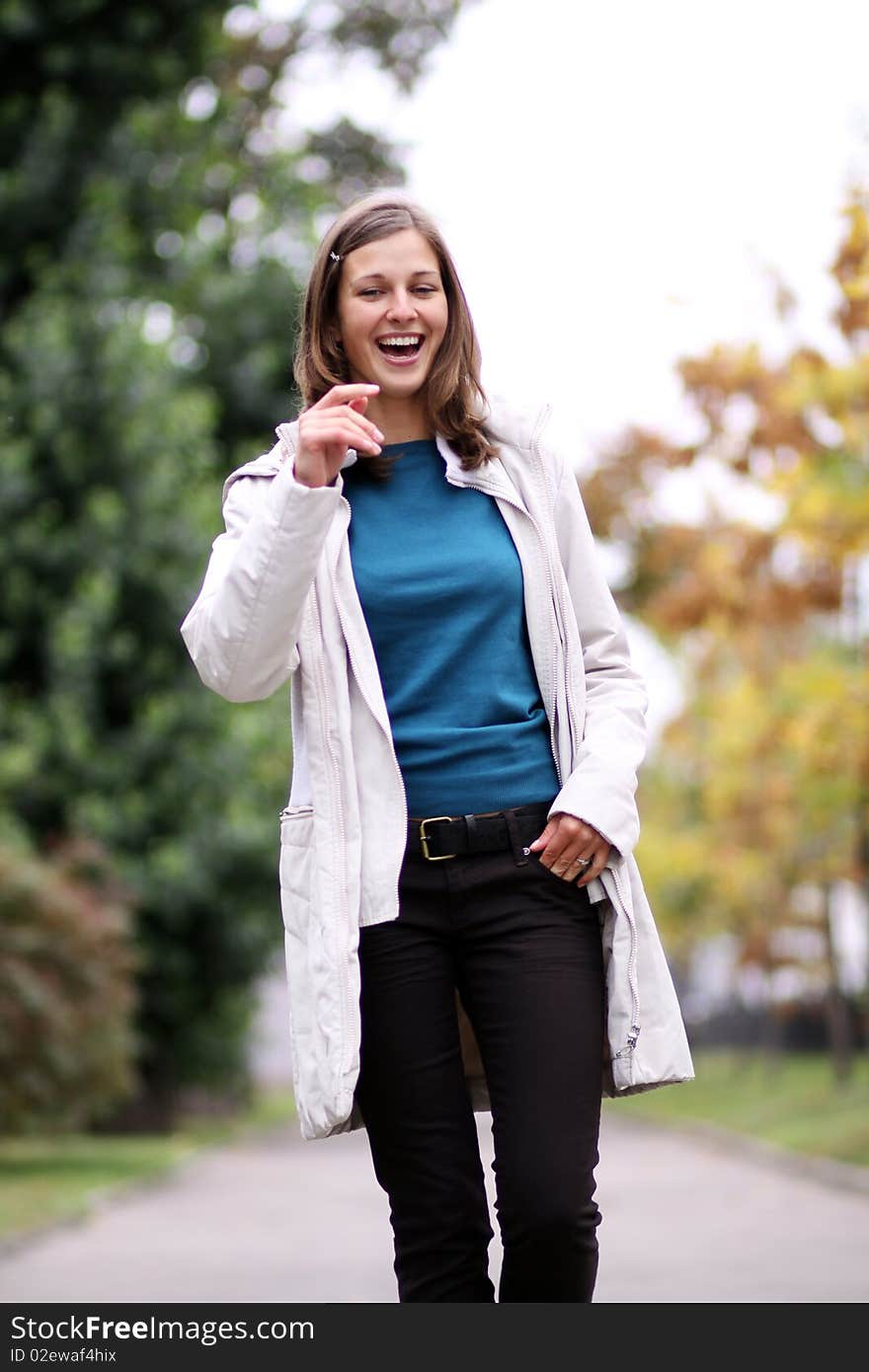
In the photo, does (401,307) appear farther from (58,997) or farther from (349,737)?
(58,997)

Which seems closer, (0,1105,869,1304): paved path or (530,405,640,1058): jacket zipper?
(530,405,640,1058): jacket zipper

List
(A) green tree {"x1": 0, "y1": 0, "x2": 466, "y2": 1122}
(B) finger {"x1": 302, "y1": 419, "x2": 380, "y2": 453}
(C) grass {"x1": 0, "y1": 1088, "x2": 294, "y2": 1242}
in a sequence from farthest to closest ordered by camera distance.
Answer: (A) green tree {"x1": 0, "y1": 0, "x2": 466, "y2": 1122} → (C) grass {"x1": 0, "y1": 1088, "x2": 294, "y2": 1242} → (B) finger {"x1": 302, "y1": 419, "x2": 380, "y2": 453}

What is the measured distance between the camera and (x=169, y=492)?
20.6 meters

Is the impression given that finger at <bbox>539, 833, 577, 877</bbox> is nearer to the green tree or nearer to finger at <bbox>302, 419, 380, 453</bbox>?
finger at <bbox>302, 419, 380, 453</bbox>

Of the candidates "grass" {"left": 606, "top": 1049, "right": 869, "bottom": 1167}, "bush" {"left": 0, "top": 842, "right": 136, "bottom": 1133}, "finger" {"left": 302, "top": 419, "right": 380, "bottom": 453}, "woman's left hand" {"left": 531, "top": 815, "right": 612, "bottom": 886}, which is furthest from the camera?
"grass" {"left": 606, "top": 1049, "right": 869, "bottom": 1167}

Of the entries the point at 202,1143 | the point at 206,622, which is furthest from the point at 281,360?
the point at 206,622

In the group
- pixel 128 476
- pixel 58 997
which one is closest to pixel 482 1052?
pixel 58 997

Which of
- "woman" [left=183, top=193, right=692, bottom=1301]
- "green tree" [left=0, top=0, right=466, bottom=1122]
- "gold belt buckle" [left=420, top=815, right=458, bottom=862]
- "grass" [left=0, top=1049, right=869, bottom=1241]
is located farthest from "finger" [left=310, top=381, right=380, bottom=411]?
"green tree" [left=0, top=0, right=466, bottom=1122]

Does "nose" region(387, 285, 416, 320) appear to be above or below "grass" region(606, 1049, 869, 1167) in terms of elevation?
above

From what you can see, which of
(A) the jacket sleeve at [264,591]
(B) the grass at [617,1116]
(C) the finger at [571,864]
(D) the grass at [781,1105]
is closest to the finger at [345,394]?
(A) the jacket sleeve at [264,591]

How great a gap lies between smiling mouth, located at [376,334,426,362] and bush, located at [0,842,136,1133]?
12.0 meters

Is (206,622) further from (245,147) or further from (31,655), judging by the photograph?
(245,147)

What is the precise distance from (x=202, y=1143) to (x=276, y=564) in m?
21.3

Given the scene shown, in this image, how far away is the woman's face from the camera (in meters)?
3.54
